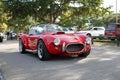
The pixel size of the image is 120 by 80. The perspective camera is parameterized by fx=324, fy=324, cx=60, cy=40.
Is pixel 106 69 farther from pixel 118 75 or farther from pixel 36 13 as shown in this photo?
pixel 36 13

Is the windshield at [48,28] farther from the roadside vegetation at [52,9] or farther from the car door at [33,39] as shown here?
the roadside vegetation at [52,9]

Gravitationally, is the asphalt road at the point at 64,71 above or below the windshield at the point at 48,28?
below

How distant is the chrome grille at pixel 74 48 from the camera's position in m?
11.4

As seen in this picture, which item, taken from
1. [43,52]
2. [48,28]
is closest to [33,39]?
[48,28]

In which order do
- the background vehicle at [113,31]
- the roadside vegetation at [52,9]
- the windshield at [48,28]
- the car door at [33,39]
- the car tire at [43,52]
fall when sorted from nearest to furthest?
1. the car tire at [43,52]
2. the car door at [33,39]
3. the windshield at [48,28]
4. the background vehicle at [113,31]
5. the roadside vegetation at [52,9]

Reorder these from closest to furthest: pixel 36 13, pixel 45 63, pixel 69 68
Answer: pixel 69 68 → pixel 45 63 → pixel 36 13

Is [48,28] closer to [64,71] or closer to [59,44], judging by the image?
[59,44]

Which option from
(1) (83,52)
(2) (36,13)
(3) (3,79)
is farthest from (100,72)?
(2) (36,13)

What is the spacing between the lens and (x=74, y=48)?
11547 mm

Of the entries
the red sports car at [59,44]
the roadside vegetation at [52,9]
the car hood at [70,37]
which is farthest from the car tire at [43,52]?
the roadside vegetation at [52,9]

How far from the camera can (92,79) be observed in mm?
7699

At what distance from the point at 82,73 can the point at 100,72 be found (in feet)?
1.59

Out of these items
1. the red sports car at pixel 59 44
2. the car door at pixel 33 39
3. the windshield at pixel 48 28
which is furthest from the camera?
the windshield at pixel 48 28

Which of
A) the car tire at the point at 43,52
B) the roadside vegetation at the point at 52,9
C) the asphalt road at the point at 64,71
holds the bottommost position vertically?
the asphalt road at the point at 64,71
